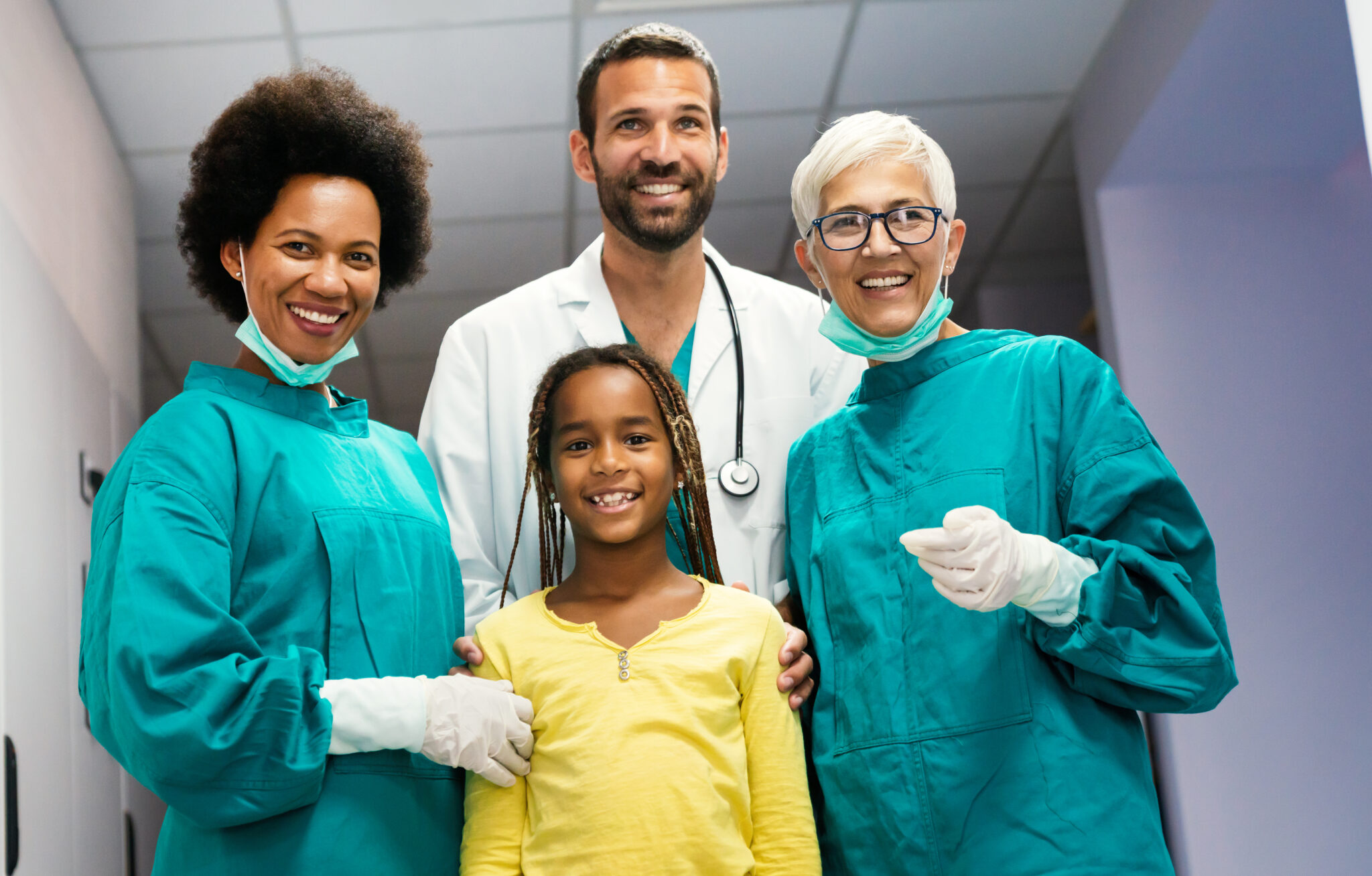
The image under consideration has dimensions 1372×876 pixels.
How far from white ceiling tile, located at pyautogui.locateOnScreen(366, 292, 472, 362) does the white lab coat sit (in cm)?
310

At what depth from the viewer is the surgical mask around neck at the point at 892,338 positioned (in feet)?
5.10

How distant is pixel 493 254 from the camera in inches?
191

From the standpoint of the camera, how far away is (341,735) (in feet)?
4.22

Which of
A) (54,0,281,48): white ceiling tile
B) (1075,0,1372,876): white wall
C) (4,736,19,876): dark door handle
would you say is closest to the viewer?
(4,736,19,876): dark door handle

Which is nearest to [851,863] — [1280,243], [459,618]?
[459,618]

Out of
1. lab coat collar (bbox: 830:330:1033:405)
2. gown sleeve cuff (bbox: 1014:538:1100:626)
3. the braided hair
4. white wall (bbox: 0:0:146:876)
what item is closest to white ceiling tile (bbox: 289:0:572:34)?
white wall (bbox: 0:0:146:876)

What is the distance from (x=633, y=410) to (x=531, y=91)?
8.26 ft

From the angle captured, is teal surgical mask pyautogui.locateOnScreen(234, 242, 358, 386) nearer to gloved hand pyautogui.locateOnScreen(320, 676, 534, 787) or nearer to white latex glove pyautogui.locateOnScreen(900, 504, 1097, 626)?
gloved hand pyautogui.locateOnScreen(320, 676, 534, 787)

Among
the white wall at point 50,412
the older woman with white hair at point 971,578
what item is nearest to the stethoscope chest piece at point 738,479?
the older woman with white hair at point 971,578

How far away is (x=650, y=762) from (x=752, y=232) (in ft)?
12.3

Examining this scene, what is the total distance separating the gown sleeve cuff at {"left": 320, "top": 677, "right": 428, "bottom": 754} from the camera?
1.29 metres

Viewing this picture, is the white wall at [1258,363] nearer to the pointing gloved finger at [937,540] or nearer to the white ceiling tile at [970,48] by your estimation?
Answer: the white ceiling tile at [970,48]

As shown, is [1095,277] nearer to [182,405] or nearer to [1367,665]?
[1367,665]

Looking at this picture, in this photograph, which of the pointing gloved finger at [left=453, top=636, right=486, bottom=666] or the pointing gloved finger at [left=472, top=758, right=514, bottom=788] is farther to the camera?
the pointing gloved finger at [left=453, top=636, right=486, bottom=666]
